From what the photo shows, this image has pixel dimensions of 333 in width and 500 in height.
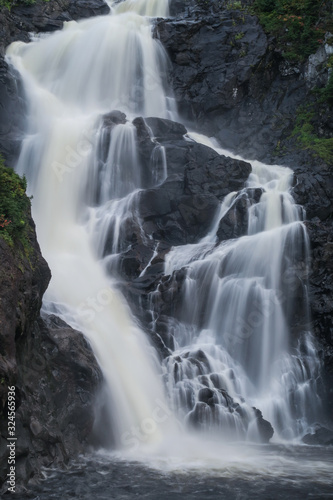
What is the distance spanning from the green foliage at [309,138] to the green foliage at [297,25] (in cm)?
362

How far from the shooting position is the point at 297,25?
2786cm

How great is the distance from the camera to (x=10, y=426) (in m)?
8.83

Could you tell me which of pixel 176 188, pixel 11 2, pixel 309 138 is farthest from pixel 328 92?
pixel 11 2

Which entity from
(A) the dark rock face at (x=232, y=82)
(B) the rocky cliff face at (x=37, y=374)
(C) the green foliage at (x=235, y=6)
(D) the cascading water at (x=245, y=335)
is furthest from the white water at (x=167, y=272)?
(C) the green foliage at (x=235, y=6)

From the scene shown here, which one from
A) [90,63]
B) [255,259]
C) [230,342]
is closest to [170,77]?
[90,63]

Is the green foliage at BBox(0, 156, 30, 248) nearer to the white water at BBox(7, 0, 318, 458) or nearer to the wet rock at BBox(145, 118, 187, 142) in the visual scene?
the white water at BBox(7, 0, 318, 458)

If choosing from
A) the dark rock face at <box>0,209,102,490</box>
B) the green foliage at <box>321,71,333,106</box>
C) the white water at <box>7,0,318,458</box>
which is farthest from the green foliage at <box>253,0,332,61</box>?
the dark rock face at <box>0,209,102,490</box>

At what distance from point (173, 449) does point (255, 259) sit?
7.09 meters

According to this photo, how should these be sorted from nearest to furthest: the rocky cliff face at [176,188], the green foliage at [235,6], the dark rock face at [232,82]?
the rocky cliff face at [176,188] → the dark rock face at [232,82] → the green foliage at [235,6]

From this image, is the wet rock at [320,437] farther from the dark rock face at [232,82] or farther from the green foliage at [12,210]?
the dark rock face at [232,82]

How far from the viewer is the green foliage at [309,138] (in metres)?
22.0

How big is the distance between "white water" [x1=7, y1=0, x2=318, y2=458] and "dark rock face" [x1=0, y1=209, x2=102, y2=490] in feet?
3.13

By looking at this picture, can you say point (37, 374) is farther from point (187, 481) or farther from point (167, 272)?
point (167, 272)

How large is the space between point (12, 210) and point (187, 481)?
6450 mm
